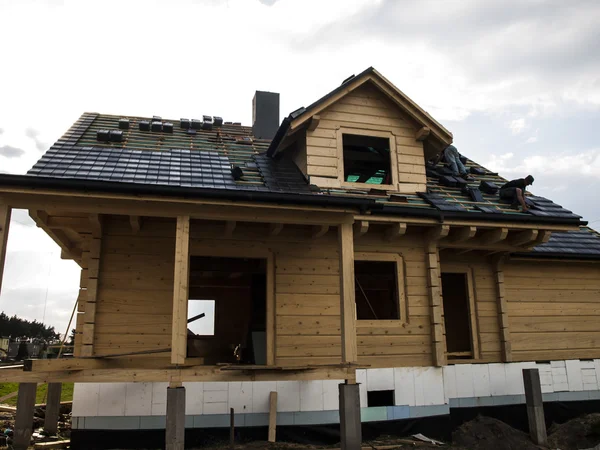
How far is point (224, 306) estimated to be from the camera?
14695 millimetres

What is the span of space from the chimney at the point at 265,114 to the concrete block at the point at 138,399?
7738 mm

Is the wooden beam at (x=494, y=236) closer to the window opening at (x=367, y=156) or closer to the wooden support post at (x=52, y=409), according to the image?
the window opening at (x=367, y=156)

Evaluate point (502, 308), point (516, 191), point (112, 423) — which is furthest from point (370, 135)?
point (112, 423)

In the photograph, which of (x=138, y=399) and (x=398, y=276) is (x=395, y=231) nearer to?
(x=398, y=276)

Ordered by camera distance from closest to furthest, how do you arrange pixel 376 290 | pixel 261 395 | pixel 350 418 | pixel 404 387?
1. pixel 350 418
2. pixel 261 395
3. pixel 404 387
4. pixel 376 290

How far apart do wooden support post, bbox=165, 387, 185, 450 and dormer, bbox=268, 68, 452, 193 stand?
5.08m

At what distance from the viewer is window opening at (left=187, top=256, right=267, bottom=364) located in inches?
489

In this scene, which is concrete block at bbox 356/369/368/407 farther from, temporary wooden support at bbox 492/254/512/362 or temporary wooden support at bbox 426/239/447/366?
temporary wooden support at bbox 492/254/512/362

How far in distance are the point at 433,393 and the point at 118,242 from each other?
6.58m

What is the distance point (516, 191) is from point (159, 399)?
8.55 meters

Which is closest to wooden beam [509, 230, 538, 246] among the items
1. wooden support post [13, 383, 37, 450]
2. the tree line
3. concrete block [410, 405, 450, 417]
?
concrete block [410, 405, 450, 417]

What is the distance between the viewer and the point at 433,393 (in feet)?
32.3

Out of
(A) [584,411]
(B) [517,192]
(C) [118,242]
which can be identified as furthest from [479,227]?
(C) [118,242]

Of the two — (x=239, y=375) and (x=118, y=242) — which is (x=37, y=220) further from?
(x=239, y=375)
